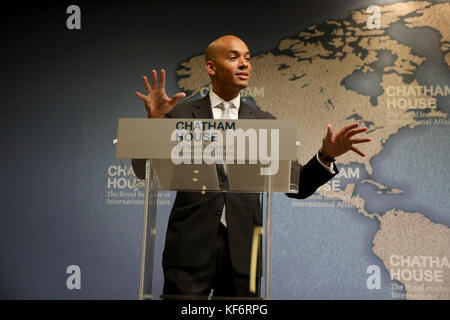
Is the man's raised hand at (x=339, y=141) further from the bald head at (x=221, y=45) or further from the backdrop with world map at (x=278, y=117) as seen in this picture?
the backdrop with world map at (x=278, y=117)

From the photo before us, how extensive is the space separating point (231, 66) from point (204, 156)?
83 cm

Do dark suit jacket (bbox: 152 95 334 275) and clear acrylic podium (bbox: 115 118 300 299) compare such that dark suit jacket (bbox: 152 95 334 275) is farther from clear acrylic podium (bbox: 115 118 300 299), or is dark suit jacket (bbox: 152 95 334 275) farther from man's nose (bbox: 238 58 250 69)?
man's nose (bbox: 238 58 250 69)

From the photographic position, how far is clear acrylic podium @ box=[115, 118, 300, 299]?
1602mm

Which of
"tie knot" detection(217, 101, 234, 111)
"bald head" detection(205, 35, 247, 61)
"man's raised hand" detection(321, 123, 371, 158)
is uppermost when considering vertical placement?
"bald head" detection(205, 35, 247, 61)

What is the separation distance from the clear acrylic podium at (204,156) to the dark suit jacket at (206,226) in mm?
57

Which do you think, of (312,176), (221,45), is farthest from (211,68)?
(312,176)

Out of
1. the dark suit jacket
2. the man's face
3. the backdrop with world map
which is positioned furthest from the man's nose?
the backdrop with world map

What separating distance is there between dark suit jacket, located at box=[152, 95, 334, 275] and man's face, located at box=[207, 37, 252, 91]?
68cm

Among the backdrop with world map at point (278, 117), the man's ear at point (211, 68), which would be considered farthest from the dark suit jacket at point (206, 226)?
the backdrop with world map at point (278, 117)

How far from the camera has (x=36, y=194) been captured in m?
3.91

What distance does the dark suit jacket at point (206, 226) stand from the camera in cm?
171

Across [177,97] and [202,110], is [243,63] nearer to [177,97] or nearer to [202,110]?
[202,110]

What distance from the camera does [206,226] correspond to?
1789mm

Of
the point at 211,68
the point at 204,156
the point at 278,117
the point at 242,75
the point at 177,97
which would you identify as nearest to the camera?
the point at 204,156
